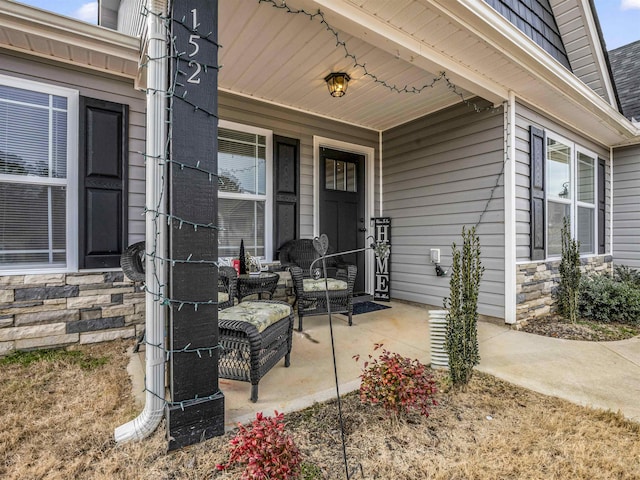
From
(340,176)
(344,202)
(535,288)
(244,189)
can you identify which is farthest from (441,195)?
(244,189)

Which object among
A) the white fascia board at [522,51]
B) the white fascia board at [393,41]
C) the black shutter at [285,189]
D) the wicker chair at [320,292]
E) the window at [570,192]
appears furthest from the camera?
the window at [570,192]

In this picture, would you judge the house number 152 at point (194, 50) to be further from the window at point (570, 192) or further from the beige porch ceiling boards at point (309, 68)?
the window at point (570, 192)

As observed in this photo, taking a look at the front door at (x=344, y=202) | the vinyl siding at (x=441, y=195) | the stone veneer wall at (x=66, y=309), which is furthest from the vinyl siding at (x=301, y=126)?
the stone veneer wall at (x=66, y=309)

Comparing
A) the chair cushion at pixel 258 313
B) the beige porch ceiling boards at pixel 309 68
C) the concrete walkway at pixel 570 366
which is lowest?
the concrete walkway at pixel 570 366

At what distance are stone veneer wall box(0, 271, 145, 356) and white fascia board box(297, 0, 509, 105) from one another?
110 inches

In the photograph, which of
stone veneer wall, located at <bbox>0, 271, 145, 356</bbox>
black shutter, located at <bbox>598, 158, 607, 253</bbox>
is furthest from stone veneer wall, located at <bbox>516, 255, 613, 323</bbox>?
stone veneer wall, located at <bbox>0, 271, 145, 356</bbox>

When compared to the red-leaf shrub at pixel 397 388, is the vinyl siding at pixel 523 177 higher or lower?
higher

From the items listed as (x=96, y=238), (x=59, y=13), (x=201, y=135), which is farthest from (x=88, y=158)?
(x=201, y=135)

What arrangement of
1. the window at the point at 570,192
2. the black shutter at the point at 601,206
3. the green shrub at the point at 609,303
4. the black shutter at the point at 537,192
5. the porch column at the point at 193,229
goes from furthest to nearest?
the black shutter at the point at 601,206 < the window at the point at 570,192 < the green shrub at the point at 609,303 < the black shutter at the point at 537,192 < the porch column at the point at 193,229

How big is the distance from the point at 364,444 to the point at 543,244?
362 centimetres

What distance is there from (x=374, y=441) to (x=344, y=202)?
3.56 metres

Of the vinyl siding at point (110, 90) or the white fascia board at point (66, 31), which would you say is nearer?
the white fascia board at point (66, 31)

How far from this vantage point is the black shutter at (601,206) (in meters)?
5.24

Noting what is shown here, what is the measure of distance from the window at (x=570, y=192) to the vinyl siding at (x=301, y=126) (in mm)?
2575
